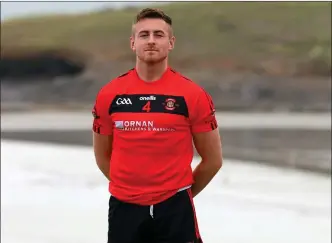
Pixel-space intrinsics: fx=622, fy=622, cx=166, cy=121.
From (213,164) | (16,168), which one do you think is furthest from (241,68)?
(213,164)

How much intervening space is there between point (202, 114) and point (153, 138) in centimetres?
22

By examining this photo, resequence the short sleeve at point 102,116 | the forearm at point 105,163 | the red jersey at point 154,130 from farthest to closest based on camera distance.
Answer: the forearm at point 105,163 < the short sleeve at point 102,116 < the red jersey at point 154,130

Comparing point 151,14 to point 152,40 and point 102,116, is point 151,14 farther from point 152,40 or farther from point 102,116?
point 102,116

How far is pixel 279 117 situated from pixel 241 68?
34.8 feet

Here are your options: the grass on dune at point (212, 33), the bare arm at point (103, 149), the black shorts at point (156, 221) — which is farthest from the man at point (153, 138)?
the grass on dune at point (212, 33)

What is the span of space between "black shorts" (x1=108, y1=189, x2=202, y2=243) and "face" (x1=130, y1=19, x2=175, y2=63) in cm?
55

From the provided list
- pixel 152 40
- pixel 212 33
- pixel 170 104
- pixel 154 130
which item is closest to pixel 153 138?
pixel 154 130

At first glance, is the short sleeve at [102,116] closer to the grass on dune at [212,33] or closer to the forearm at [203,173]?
the forearm at [203,173]

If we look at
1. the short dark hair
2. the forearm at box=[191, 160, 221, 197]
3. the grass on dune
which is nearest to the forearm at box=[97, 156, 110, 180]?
the forearm at box=[191, 160, 221, 197]

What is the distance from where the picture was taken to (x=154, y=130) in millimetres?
2373

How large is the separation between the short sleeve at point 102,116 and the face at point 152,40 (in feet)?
0.73

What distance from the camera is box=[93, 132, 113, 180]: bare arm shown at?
104 inches

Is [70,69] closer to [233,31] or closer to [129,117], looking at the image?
[233,31]

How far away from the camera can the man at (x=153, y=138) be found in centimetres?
239
